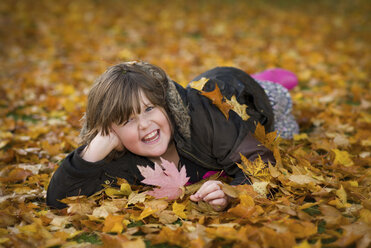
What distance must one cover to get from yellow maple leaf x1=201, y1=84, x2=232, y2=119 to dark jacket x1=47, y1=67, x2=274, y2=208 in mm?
29

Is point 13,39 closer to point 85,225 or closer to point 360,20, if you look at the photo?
point 85,225

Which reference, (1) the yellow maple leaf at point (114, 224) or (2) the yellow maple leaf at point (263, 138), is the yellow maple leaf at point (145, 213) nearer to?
(1) the yellow maple leaf at point (114, 224)

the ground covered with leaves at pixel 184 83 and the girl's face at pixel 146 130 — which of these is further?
the girl's face at pixel 146 130

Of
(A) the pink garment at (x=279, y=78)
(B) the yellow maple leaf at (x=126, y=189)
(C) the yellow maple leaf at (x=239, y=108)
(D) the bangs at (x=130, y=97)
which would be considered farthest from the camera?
(A) the pink garment at (x=279, y=78)

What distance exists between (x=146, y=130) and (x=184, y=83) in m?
0.97

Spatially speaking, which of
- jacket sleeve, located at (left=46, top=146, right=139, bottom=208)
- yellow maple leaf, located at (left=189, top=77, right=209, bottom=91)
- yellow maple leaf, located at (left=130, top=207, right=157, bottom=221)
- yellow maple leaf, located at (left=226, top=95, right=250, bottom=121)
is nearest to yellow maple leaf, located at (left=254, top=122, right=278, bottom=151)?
yellow maple leaf, located at (left=226, top=95, right=250, bottom=121)

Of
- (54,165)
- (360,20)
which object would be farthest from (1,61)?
(360,20)

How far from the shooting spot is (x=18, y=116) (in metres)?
3.36

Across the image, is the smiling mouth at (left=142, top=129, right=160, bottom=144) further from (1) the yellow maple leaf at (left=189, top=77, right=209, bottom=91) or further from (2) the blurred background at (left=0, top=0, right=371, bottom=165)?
(2) the blurred background at (left=0, top=0, right=371, bottom=165)

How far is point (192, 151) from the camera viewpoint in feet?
6.59

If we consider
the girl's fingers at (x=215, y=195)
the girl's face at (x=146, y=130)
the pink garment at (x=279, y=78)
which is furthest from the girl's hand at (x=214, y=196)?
the pink garment at (x=279, y=78)

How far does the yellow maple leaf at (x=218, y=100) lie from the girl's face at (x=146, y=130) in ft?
0.95

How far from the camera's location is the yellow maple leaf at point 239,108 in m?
2.07

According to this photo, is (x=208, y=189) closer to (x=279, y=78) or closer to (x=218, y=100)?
(x=218, y=100)
